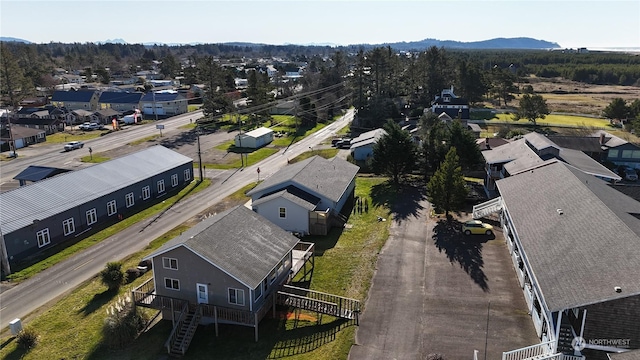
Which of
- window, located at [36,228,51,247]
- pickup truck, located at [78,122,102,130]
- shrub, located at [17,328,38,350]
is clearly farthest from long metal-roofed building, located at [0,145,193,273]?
pickup truck, located at [78,122,102,130]

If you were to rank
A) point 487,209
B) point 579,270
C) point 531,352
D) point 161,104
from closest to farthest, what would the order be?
point 579,270, point 531,352, point 487,209, point 161,104

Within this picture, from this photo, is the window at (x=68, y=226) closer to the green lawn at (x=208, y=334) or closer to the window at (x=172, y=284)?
the green lawn at (x=208, y=334)

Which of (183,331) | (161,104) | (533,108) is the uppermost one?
(533,108)

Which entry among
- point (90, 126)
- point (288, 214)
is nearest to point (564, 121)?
point (288, 214)

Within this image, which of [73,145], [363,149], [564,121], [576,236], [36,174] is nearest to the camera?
[576,236]

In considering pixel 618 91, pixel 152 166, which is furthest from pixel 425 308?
pixel 618 91

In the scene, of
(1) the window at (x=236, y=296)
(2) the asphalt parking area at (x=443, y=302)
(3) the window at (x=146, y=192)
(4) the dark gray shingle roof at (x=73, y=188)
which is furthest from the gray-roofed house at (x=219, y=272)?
(3) the window at (x=146, y=192)

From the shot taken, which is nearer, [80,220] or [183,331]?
[183,331]

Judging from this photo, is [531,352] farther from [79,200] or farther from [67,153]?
[67,153]

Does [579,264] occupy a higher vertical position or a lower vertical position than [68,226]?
higher
